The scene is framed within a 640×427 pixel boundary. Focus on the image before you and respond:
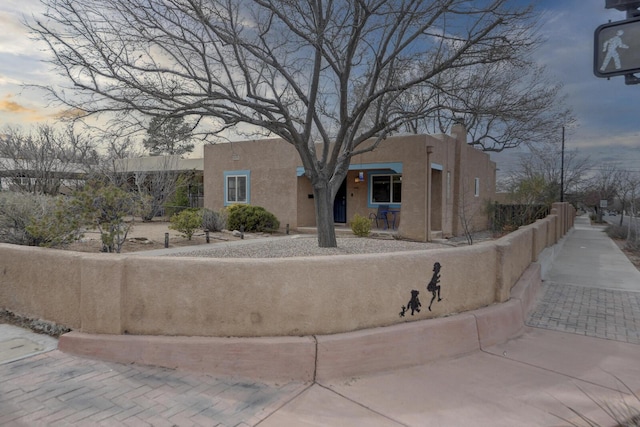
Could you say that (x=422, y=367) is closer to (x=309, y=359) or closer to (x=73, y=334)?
(x=309, y=359)

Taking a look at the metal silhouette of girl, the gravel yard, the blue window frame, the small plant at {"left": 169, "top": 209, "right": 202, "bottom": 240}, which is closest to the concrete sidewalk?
the metal silhouette of girl

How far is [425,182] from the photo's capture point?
564 inches

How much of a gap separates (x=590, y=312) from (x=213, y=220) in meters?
11.9

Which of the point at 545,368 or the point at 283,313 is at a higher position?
the point at 283,313

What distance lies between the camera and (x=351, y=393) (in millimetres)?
3408

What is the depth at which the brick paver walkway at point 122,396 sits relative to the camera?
9.46 ft

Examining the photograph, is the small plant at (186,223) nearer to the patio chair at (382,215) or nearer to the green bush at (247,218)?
the green bush at (247,218)

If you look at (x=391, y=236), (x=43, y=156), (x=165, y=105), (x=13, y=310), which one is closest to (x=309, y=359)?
(x=13, y=310)

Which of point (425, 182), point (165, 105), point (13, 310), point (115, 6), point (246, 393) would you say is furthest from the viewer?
point (425, 182)

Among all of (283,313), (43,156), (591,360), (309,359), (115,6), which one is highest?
(115,6)

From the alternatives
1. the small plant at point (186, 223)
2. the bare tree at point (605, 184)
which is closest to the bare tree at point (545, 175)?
the bare tree at point (605, 184)

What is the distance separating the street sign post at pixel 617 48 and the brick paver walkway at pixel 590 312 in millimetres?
3562

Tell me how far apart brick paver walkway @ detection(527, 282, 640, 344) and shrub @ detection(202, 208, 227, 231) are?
1083cm

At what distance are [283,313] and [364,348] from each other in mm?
879
